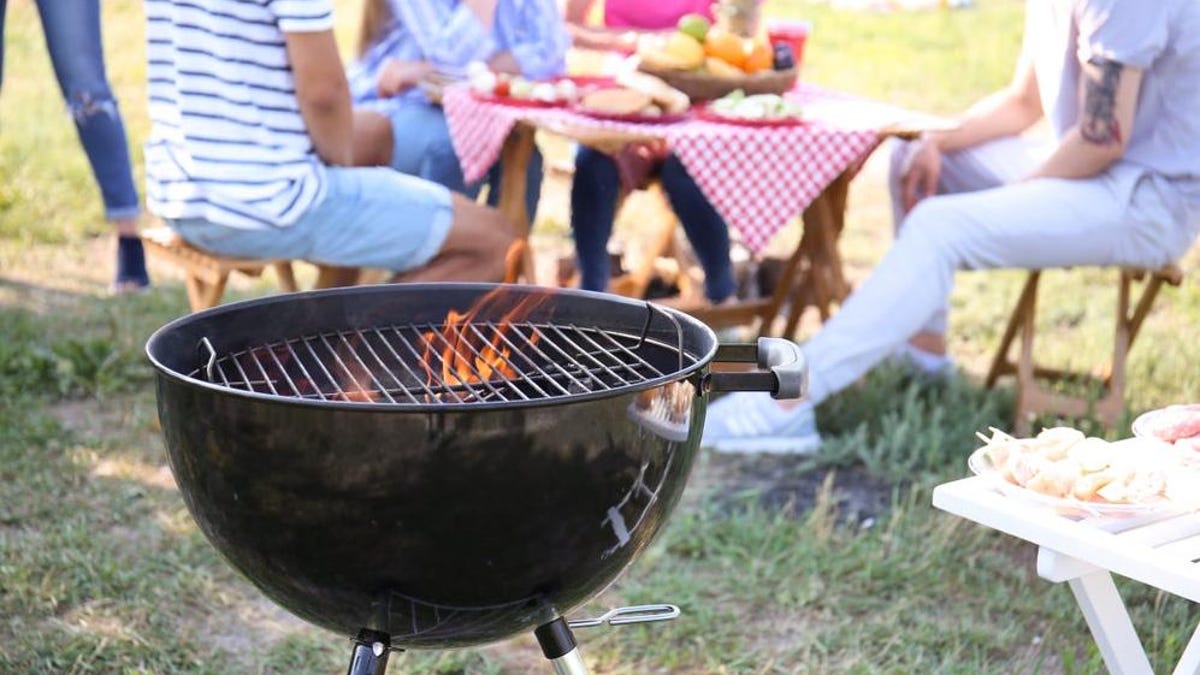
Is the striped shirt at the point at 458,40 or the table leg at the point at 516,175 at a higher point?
the striped shirt at the point at 458,40

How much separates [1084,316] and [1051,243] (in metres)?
1.67

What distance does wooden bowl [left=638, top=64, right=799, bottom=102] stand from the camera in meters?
4.26

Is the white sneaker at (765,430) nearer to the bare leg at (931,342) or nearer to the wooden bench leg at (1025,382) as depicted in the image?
the wooden bench leg at (1025,382)

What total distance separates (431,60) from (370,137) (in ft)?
1.27

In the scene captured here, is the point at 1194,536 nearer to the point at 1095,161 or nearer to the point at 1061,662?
the point at 1061,662

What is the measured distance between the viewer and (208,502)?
1.87m

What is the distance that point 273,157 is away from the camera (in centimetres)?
356

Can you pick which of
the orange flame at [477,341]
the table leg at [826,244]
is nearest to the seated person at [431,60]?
the table leg at [826,244]

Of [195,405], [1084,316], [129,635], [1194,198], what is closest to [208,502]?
[195,405]

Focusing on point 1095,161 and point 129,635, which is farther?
point 1095,161

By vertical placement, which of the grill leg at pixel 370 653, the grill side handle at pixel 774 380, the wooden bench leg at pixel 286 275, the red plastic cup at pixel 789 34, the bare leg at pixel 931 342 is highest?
the grill side handle at pixel 774 380

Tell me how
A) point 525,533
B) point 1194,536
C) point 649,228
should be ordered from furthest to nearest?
point 649,228
point 1194,536
point 525,533

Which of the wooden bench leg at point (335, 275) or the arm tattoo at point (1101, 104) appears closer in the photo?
the arm tattoo at point (1101, 104)

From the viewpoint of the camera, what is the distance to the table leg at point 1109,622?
214cm
